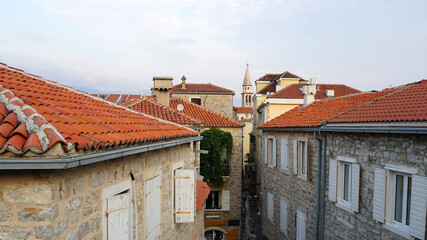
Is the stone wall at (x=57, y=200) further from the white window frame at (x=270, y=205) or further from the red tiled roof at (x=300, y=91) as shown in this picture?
the red tiled roof at (x=300, y=91)

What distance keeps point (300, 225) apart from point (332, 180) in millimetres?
3298

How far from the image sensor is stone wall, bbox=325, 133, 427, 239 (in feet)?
22.4

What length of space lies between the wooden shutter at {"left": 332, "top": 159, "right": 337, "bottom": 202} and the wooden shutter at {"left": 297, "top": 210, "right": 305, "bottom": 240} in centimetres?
253

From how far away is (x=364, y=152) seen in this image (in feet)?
27.8

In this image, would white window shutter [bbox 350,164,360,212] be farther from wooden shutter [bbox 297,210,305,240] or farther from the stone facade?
the stone facade

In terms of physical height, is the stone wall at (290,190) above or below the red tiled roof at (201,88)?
below

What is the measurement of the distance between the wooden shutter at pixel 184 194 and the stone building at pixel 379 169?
447 centimetres

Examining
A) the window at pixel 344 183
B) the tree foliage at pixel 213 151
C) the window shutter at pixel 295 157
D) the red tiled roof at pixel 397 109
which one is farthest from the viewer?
the tree foliage at pixel 213 151

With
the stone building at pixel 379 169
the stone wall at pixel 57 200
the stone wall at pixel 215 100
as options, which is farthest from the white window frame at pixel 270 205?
the stone wall at pixel 215 100

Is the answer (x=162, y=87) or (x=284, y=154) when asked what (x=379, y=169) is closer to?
(x=284, y=154)

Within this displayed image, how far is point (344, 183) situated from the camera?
382 inches

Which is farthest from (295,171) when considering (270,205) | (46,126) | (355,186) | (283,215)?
(46,126)

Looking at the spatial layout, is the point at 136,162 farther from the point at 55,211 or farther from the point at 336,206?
the point at 336,206

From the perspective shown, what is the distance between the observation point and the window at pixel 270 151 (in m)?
16.2
